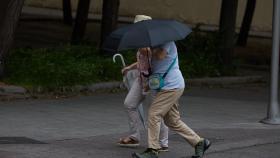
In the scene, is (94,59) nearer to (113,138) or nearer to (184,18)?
(113,138)

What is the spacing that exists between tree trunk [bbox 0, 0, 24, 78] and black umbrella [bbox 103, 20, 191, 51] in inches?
217

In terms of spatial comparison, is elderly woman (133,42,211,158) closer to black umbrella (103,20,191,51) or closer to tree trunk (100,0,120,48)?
black umbrella (103,20,191,51)

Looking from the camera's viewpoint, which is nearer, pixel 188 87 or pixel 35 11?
pixel 188 87

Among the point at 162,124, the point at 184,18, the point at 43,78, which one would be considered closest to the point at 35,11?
the point at 184,18

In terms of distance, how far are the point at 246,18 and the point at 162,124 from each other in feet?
53.1

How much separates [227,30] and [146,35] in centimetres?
A: 981

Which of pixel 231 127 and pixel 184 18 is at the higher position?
pixel 231 127

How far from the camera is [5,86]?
12.5 meters

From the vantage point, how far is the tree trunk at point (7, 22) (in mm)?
13000

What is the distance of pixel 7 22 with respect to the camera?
13047 mm

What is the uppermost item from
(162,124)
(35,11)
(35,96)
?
(162,124)

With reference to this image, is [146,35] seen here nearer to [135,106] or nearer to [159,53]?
[159,53]

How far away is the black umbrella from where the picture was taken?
300 inches

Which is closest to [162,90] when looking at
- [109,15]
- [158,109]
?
[158,109]
